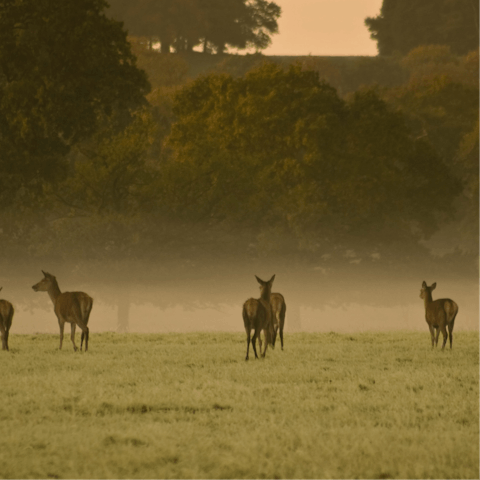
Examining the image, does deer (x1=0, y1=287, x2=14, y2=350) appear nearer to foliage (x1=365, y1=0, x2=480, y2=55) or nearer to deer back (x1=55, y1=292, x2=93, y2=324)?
deer back (x1=55, y1=292, x2=93, y2=324)

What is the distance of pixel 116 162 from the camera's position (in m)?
34.5

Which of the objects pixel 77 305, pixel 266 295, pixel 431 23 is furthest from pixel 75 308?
pixel 431 23

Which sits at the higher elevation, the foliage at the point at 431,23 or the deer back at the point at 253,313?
the foliage at the point at 431,23

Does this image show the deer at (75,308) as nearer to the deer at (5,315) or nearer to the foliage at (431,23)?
the deer at (5,315)

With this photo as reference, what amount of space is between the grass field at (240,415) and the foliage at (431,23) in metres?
76.0

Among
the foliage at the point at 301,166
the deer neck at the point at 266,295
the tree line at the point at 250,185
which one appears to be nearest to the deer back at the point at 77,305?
the deer neck at the point at 266,295

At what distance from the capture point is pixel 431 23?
8925cm

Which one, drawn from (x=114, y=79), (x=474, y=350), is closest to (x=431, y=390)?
(x=474, y=350)

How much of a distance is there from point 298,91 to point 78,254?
13288mm

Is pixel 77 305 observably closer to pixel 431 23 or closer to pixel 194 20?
pixel 194 20

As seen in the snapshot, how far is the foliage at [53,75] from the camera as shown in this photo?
25.3m

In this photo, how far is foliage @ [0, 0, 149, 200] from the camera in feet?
82.9

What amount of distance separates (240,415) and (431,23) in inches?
3357

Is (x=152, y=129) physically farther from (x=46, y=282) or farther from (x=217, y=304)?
(x=46, y=282)
